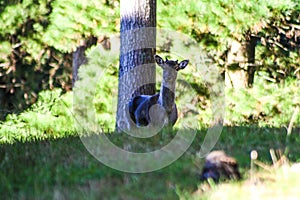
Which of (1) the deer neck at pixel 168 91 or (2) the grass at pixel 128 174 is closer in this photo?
(2) the grass at pixel 128 174

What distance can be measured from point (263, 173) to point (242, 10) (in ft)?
26.7

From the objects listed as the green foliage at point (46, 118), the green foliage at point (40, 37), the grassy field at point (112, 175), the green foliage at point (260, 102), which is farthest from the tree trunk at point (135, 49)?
the green foliage at point (260, 102)

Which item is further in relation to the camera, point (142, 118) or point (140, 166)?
point (142, 118)

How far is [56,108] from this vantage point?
1408 centimetres

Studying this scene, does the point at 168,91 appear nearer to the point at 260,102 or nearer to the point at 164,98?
the point at 164,98

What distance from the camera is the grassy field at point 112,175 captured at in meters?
4.33

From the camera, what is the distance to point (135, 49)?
9.52 metres

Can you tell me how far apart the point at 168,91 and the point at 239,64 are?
5.20 metres

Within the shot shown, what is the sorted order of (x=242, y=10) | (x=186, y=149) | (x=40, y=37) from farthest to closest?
(x=40, y=37)
(x=242, y=10)
(x=186, y=149)

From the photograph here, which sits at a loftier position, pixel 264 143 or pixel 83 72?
pixel 83 72

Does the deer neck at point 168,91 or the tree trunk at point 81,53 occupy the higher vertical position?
the tree trunk at point 81,53

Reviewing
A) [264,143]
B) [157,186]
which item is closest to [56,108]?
[264,143]

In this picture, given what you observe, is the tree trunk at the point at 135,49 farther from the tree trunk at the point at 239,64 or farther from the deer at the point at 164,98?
the tree trunk at the point at 239,64

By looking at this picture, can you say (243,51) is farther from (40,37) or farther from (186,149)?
(186,149)
